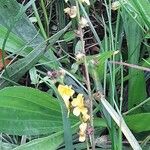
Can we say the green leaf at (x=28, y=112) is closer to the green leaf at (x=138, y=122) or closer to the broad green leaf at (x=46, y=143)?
the broad green leaf at (x=46, y=143)

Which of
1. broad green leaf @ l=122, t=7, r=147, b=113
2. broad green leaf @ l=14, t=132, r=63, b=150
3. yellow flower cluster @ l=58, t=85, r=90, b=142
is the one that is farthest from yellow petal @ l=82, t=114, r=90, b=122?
broad green leaf @ l=122, t=7, r=147, b=113

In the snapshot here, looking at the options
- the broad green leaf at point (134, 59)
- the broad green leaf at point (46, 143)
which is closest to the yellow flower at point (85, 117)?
the broad green leaf at point (46, 143)

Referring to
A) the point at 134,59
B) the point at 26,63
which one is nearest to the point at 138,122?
the point at 134,59

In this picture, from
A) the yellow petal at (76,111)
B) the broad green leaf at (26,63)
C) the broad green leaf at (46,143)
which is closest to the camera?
the yellow petal at (76,111)

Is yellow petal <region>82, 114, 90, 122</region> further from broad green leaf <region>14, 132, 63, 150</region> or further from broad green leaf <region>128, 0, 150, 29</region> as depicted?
broad green leaf <region>128, 0, 150, 29</region>

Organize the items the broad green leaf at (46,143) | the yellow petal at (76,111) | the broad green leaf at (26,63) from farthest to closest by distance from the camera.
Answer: the broad green leaf at (26,63), the broad green leaf at (46,143), the yellow petal at (76,111)

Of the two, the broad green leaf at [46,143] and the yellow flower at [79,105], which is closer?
the yellow flower at [79,105]
